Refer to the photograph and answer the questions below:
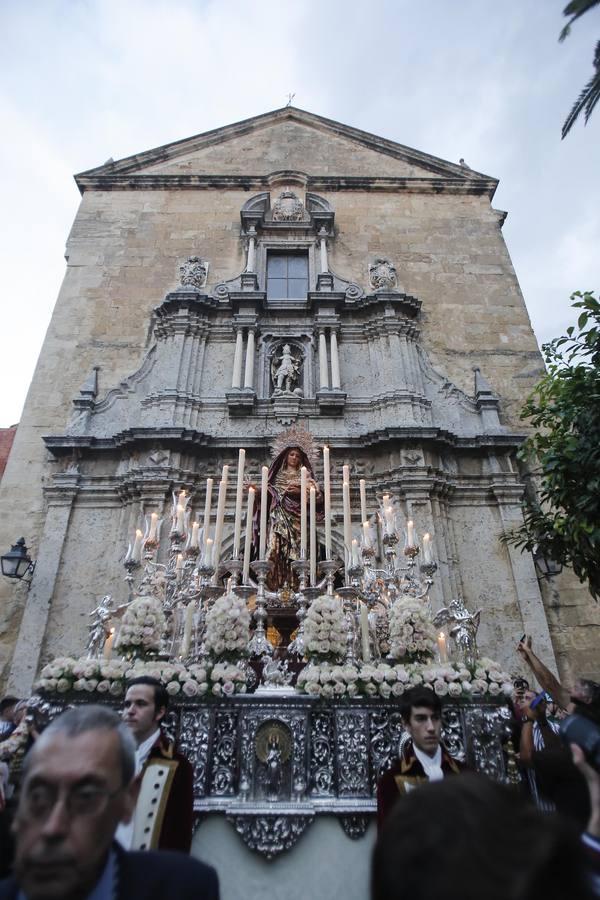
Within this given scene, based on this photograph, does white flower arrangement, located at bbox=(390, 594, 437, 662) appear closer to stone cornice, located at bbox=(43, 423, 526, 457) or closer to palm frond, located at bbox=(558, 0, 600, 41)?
stone cornice, located at bbox=(43, 423, 526, 457)

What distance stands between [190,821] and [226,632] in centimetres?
146

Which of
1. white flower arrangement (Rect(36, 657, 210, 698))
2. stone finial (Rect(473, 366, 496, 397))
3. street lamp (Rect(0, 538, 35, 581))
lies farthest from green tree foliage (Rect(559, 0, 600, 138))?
street lamp (Rect(0, 538, 35, 581))

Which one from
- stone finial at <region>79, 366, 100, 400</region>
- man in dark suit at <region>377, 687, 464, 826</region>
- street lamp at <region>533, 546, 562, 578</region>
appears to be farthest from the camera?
stone finial at <region>79, 366, 100, 400</region>

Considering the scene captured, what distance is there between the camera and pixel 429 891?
0.78m

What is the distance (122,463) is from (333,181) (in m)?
9.49

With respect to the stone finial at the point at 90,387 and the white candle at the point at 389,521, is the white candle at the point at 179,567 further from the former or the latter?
the stone finial at the point at 90,387

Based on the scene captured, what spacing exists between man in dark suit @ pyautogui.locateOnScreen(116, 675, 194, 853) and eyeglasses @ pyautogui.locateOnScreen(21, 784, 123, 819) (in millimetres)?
1555

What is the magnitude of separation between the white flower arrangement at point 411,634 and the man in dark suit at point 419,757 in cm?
127

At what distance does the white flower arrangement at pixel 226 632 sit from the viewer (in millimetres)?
4168

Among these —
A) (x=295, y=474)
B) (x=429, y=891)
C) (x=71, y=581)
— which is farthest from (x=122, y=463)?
(x=429, y=891)

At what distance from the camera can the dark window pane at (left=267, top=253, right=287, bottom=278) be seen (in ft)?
41.1

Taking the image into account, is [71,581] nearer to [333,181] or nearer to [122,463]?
[122,463]

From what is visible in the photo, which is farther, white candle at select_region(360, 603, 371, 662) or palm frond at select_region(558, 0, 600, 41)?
palm frond at select_region(558, 0, 600, 41)

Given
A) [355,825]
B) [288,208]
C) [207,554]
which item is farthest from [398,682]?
[288,208]
